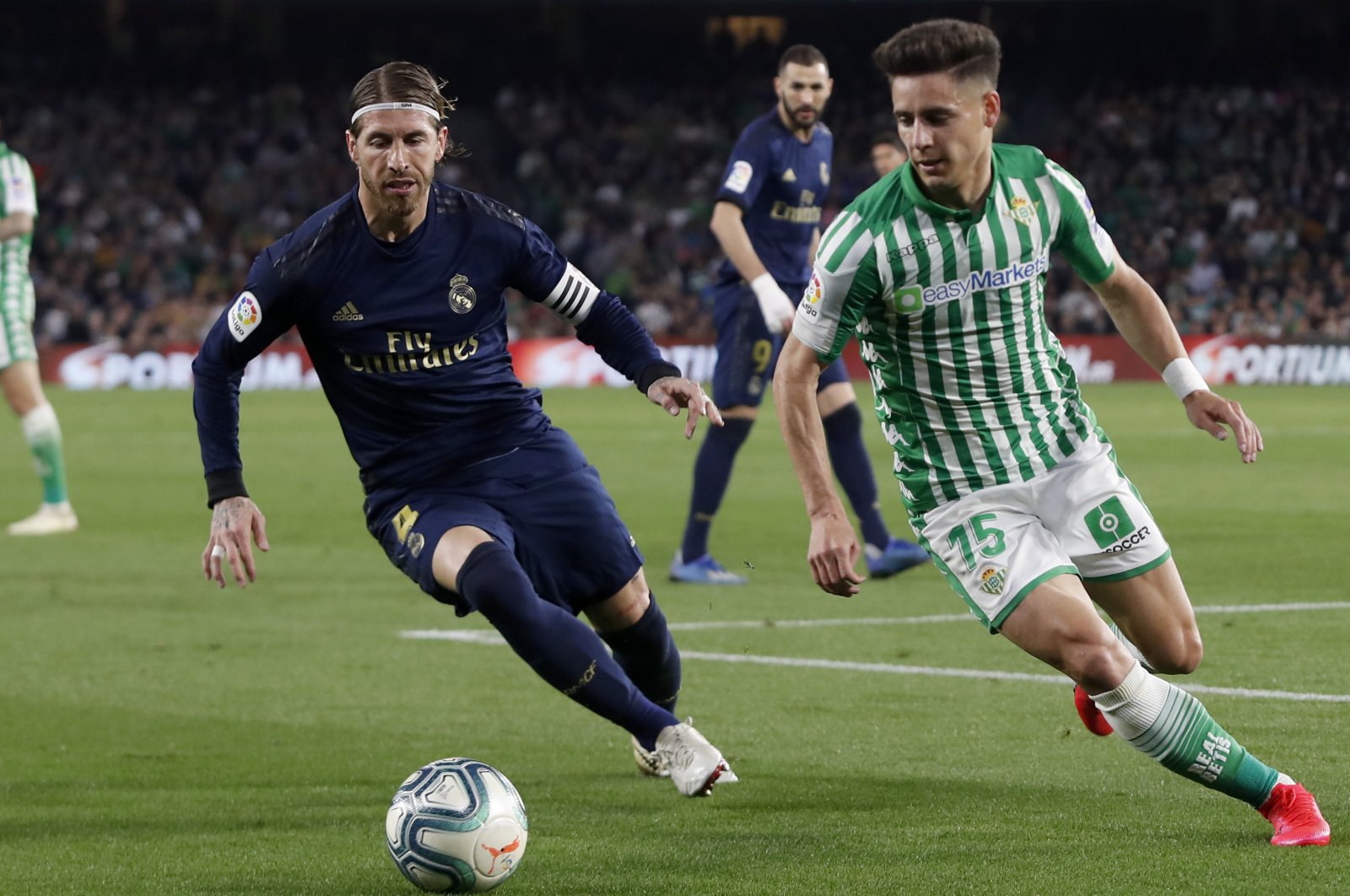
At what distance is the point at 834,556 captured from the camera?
176 inches

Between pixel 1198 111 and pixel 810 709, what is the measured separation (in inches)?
1295

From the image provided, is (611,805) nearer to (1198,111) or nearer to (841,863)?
(841,863)

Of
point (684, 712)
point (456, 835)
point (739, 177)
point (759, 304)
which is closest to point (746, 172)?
point (739, 177)

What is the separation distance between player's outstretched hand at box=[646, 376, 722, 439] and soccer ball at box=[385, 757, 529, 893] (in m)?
1.13

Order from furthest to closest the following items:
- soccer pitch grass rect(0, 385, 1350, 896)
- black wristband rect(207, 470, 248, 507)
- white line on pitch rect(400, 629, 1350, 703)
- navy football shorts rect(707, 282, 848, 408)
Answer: navy football shorts rect(707, 282, 848, 408), white line on pitch rect(400, 629, 1350, 703), black wristband rect(207, 470, 248, 507), soccer pitch grass rect(0, 385, 1350, 896)

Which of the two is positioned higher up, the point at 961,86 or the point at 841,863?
the point at 961,86

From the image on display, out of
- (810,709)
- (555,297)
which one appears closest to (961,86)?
(555,297)

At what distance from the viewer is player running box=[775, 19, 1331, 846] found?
15.2 ft

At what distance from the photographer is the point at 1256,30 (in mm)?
38406

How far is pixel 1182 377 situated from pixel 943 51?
43.1 inches

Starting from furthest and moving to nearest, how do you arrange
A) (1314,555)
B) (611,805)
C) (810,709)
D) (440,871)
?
(1314,555)
(810,709)
(611,805)
(440,871)

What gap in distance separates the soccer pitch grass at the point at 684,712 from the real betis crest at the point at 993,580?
58 centimetres

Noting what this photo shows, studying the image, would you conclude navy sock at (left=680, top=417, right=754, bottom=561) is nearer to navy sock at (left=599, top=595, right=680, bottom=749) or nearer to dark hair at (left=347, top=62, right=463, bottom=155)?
navy sock at (left=599, top=595, right=680, bottom=749)

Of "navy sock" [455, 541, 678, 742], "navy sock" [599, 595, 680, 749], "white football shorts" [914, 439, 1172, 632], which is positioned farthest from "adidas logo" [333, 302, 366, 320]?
"white football shorts" [914, 439, 1172, 632]
